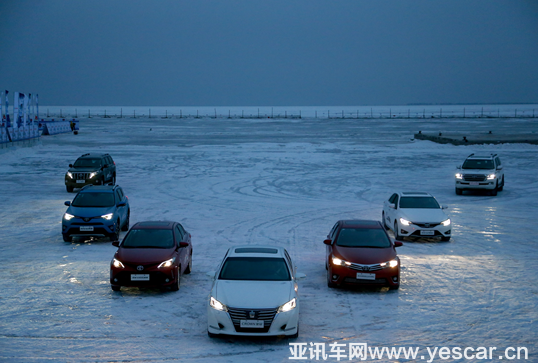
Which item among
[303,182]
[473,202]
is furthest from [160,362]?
[303,182]

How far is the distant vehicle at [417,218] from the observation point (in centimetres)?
1661

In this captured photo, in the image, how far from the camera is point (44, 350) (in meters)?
8.62

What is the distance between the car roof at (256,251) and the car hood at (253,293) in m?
0.79

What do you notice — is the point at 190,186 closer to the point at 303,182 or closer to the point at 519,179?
the point at 303,182

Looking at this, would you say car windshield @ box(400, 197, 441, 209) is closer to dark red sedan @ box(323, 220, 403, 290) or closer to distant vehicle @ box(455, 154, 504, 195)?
dark red sedan @ box(323, 220, 403, 290)

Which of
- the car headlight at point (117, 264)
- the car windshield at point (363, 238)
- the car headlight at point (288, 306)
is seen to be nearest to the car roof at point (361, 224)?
the car windshield at point (363, 238)

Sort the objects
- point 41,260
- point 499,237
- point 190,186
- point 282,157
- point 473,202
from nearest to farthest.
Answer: point 41,260 < point 499,237 < point 473,202 < point 190,186 < point 282,157

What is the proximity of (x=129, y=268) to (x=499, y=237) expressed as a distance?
11.4 m

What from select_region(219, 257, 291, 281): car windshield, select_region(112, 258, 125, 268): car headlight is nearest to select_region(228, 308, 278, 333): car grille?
select_region(219, 257, 291, 281): car windshield

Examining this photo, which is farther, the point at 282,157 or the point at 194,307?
the point at 282,157

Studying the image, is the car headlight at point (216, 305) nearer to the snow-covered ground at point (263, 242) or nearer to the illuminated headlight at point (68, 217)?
the snow-covered ground at point (263, 242)

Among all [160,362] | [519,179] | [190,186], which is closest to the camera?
[160,362]

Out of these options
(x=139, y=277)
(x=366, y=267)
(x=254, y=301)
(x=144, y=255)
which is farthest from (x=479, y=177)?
(x=254, y=301)

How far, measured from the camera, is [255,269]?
33.2 feet
